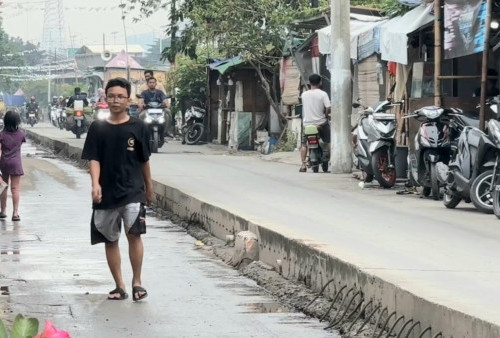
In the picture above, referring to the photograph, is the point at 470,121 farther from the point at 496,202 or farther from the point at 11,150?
the point at 11,150

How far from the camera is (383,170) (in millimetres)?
17625

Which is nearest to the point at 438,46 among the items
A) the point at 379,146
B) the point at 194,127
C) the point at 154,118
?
the point at 379,146

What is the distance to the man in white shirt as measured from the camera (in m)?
21.6

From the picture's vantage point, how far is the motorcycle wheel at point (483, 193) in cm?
1349

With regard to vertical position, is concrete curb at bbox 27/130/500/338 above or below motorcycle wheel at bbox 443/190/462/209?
above

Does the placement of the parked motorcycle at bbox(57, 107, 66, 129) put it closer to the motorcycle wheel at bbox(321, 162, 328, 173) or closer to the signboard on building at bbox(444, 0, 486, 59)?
the motorcycle wheel at bbox(321, 162, 328, 173)

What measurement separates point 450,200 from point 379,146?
9.82 ft

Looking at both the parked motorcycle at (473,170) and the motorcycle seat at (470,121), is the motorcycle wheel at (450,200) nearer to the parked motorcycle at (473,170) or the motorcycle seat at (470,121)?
the parked motorcycle at (473,170)

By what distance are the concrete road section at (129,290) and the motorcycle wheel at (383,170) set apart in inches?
152

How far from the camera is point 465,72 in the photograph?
19.4m

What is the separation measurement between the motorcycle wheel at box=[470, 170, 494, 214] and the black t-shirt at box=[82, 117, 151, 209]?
18.0 ft

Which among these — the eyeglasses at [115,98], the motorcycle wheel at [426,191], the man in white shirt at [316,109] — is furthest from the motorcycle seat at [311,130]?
the eyeglasses at [115,98]

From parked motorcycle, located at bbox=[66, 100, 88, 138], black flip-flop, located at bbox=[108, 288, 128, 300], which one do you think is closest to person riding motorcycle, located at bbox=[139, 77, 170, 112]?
parked motorcycle, located at bbox=[66, 100, 88, 138]

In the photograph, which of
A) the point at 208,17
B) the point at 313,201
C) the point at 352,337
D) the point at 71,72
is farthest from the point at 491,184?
the point at 71,72
